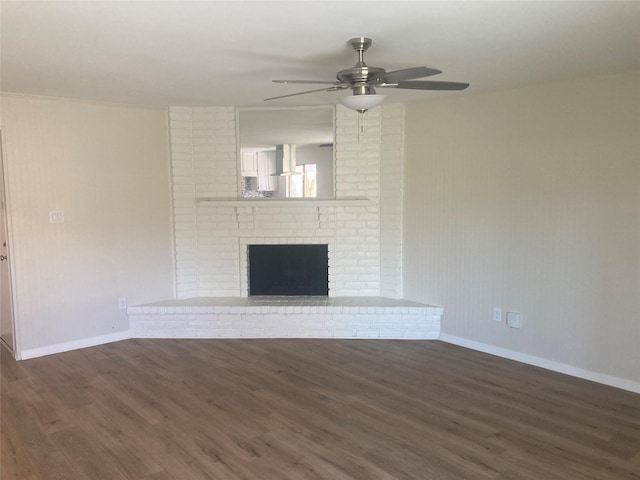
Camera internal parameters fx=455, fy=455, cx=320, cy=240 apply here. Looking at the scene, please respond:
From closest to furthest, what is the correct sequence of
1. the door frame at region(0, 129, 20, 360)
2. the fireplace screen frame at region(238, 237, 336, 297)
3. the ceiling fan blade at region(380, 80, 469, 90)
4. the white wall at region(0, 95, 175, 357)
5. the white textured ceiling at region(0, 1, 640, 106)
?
the white textured ceiling at region(0, 1, 640, 106) → the ceiling fan blade at region(380, 80, 469, 90) → the door frame at region(0, 129, 20, 360) → the white wall at region(0, 95, 175, 357) → the fireplace screen frame at region(238, 237, 336, 297)

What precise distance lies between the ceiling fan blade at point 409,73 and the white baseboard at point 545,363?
8.38ft

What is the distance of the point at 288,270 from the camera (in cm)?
473

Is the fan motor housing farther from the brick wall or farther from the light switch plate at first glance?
the light switch plate

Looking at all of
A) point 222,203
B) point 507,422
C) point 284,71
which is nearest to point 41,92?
point 222,203

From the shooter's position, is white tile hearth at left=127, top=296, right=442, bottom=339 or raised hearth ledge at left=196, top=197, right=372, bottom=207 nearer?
white tile hearth at left=127, top=296, right=442, bottom=339

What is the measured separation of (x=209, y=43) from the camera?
99.4 inches

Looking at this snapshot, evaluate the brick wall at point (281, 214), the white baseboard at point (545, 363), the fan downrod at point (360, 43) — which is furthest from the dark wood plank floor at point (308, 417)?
the fan downrod at point (360, 43)

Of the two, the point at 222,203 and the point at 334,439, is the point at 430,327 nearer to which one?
the point at 334,439

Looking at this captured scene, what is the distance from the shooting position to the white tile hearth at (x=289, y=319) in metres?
4.31

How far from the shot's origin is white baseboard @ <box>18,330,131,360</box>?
155 inches

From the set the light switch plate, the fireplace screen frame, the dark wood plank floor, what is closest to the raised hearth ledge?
the fireplace screen frame

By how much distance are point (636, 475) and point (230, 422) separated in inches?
→ 86.4

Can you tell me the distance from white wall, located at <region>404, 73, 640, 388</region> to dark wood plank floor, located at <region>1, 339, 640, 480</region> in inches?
14.3

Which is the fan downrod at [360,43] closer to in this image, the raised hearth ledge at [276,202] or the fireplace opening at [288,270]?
the raised hearth ledge at [276,202]
